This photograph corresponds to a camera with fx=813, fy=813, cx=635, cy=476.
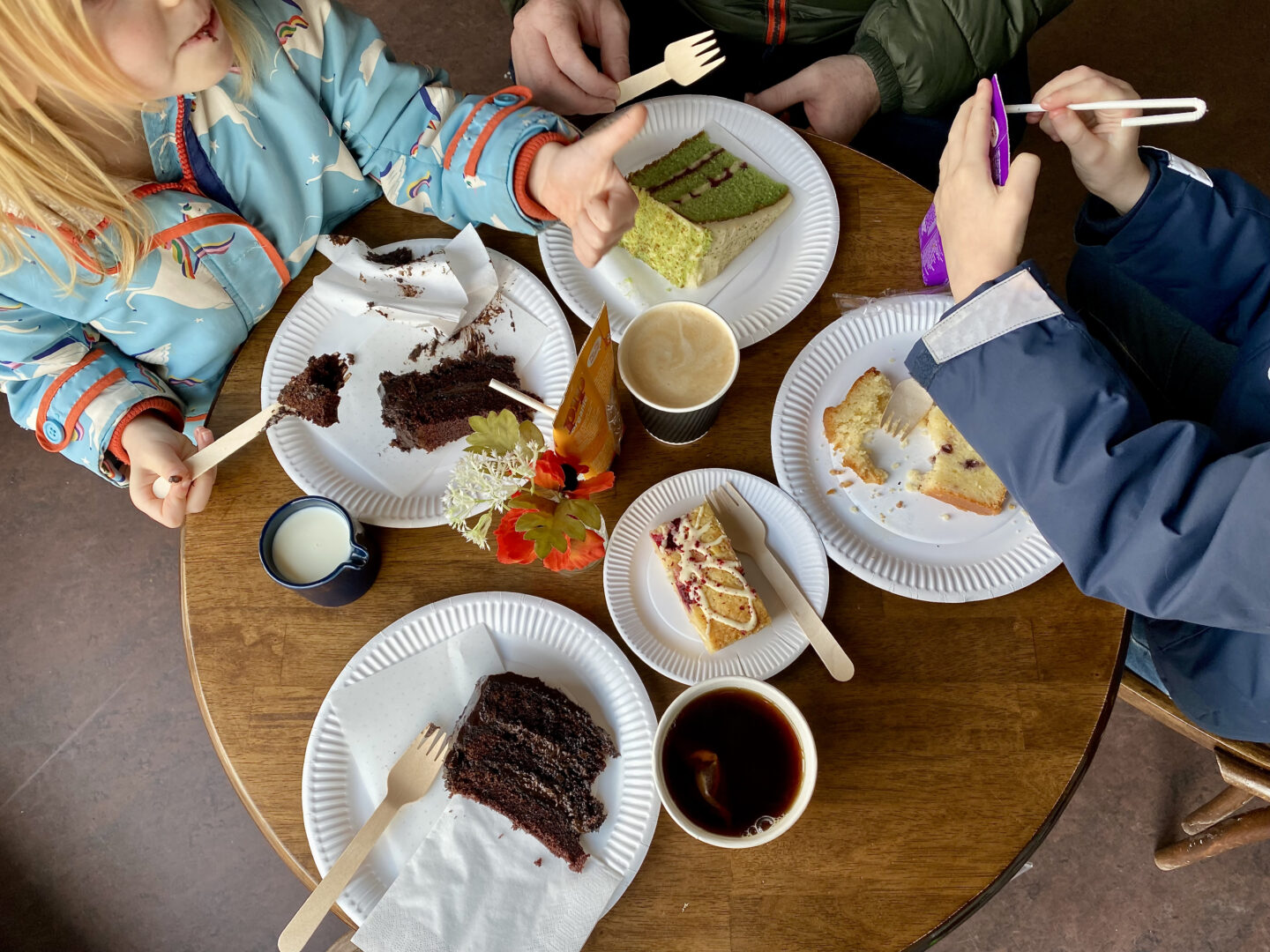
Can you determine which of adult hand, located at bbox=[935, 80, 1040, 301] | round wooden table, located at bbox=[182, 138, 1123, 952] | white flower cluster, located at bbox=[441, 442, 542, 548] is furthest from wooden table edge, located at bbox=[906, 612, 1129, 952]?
white flower cluster, located at bbox=[441, 442, 542, 548]

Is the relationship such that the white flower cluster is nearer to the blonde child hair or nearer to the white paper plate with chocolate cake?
the white paper plate with chocolate cake

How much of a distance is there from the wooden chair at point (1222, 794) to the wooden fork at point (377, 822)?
1.12 m

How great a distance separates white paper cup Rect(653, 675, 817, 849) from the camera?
1.00 m

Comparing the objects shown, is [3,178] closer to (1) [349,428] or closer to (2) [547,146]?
(1) [349,428]

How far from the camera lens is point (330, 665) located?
48.2 inches

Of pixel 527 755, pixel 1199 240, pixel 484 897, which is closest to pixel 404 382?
pixel 527 755

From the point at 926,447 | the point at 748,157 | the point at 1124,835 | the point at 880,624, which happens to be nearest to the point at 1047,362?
the point at 926,447

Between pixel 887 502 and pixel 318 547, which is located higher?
pixel 318 547

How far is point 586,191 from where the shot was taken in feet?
4.16

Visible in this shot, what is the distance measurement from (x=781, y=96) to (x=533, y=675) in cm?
126

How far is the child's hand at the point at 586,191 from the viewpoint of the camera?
1233mm

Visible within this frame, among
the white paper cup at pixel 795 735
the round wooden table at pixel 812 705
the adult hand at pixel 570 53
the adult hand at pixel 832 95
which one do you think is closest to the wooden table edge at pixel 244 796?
the round wooden table at pixel 812 705

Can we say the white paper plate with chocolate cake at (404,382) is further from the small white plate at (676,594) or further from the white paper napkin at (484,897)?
the white paper napkin at (484,897)

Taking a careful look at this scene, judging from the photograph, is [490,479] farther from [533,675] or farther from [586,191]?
[586,191]
